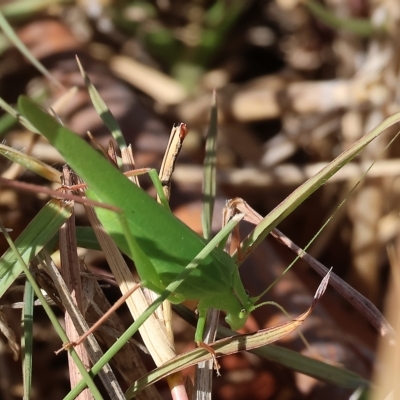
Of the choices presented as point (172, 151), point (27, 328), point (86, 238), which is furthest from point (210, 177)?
point (27, 328)

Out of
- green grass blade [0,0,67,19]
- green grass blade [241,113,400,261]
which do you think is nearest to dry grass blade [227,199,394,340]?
green grass blade [241,113,400,261]

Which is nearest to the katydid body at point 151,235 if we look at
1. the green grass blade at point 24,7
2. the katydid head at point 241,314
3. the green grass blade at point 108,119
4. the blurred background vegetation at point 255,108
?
the katydid head at point 241,314

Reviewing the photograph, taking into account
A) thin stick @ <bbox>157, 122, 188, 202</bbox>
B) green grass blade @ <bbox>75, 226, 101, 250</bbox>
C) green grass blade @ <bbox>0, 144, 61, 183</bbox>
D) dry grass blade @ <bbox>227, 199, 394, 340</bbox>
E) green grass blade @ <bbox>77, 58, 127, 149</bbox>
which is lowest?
dry grass blade @ <bbox>227, 199, 394, 340</bbox>

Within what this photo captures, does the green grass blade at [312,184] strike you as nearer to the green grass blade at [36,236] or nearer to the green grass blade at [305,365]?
the green grass blade at [305,365]

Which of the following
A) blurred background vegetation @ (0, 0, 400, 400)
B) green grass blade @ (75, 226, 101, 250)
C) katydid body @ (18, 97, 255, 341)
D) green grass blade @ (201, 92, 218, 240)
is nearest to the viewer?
katydid body @ (18, 97, 255, 341)

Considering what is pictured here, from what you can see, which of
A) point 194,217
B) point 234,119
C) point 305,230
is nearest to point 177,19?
point 234,119

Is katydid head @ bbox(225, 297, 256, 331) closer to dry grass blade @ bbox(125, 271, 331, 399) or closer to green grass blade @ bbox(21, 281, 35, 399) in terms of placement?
dry grass blade @ bbox(125, 271, 331, 399)

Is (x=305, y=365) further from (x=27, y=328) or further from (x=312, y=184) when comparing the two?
(x=27, y=328)
